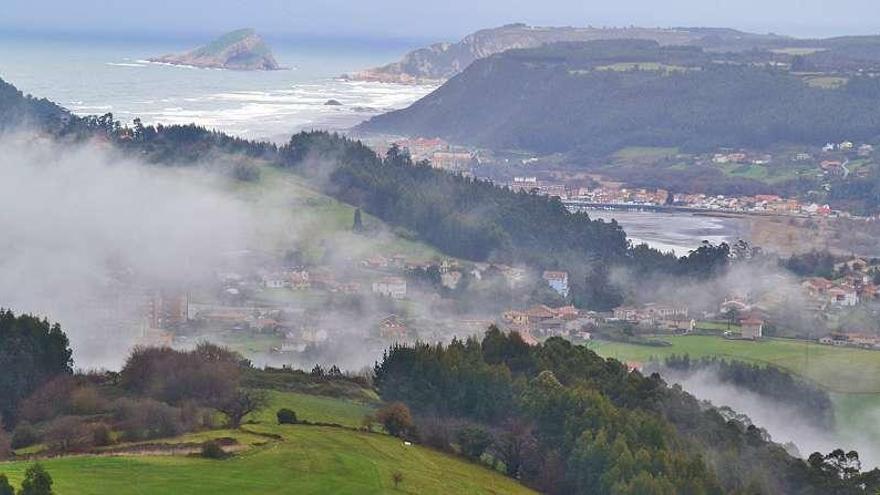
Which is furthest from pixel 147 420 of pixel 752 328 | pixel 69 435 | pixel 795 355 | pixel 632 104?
pixel 632 104

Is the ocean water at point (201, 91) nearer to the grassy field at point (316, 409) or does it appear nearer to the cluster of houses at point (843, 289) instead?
the cluster of houses at point (843, 289)

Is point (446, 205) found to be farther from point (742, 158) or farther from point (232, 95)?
point (232, 95)

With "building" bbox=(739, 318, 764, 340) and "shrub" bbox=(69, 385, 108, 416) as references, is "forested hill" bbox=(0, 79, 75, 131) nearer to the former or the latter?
"building" bbox=(739, 318, 764, 340)

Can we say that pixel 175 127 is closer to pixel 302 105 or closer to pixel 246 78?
pixel 302 105

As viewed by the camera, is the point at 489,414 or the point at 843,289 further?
the point at 843,289

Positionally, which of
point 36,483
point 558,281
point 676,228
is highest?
point 36,483

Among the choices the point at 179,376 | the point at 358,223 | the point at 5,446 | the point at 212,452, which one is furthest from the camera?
the point at 358,223

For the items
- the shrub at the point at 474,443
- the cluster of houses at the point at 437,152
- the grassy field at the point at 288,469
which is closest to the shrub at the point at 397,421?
the grassy field at the point at 288,469

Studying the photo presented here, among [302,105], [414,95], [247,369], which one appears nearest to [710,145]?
[302,105]
